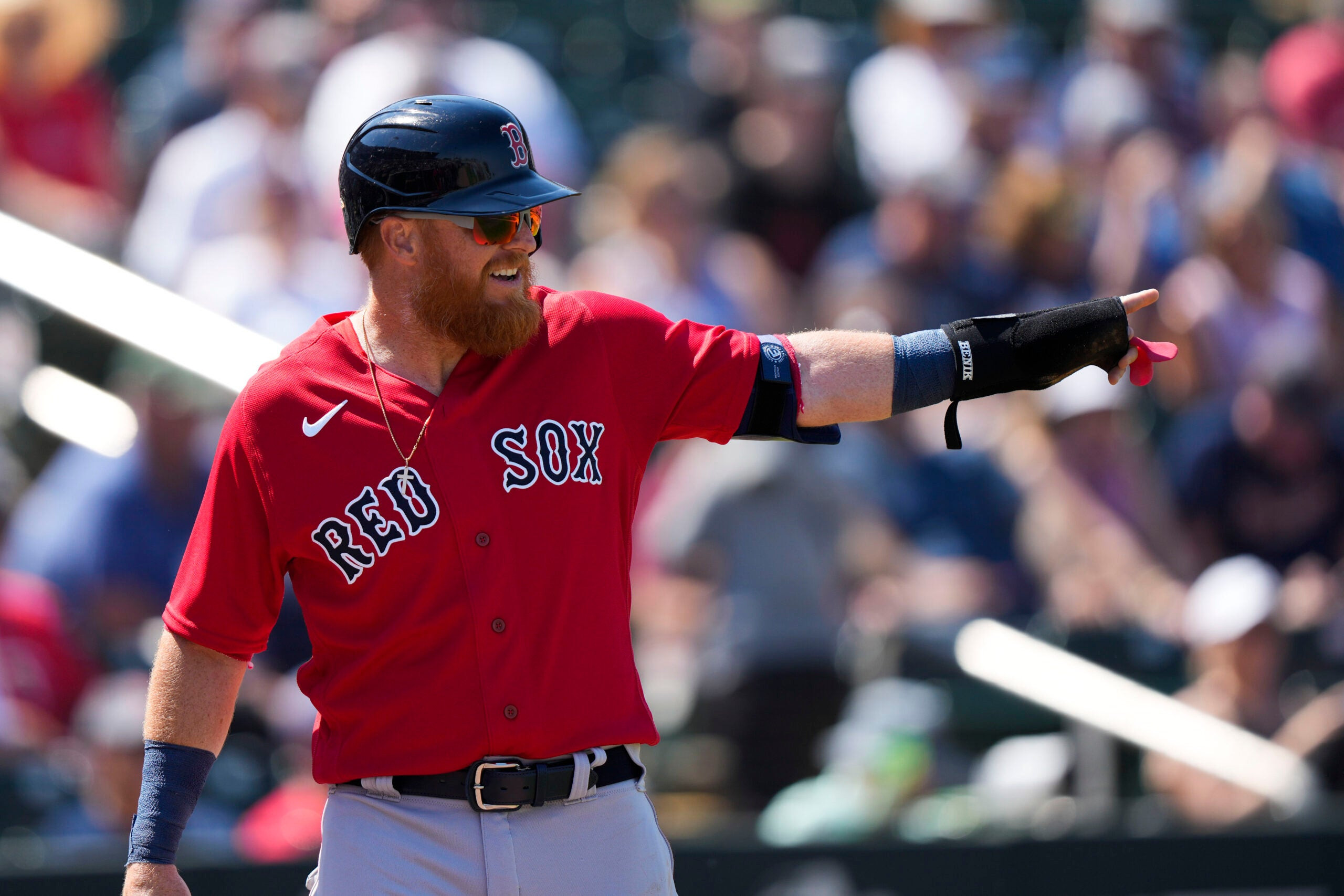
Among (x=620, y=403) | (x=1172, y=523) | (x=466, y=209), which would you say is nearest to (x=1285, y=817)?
(x=1172, y=523)

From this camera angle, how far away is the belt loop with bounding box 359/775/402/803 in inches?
112

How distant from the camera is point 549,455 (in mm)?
2928

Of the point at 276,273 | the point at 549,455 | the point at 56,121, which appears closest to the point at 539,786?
the point at 549,455

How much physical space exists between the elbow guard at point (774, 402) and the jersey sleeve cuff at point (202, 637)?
94 cm

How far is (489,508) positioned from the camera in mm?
2873

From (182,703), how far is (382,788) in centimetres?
37

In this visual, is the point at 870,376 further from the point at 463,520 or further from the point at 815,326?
the point at 815,326

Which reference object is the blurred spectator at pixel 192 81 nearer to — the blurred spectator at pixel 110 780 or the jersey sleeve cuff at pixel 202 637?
the blurred spectator at pixel 110 780

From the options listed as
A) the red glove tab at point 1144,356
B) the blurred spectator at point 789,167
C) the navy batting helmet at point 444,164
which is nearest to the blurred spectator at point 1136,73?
the blurred spectator at point 789,167

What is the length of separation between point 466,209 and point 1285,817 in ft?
13.5

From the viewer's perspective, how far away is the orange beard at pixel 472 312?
9.67 feet

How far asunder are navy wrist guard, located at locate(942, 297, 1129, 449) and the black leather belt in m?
0.98

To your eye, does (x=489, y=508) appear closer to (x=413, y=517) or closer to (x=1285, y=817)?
(x=413, y=517)

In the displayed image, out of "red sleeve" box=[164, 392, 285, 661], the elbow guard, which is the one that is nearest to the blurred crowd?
"red sleeve" box=[164, 392, 285, 661]
